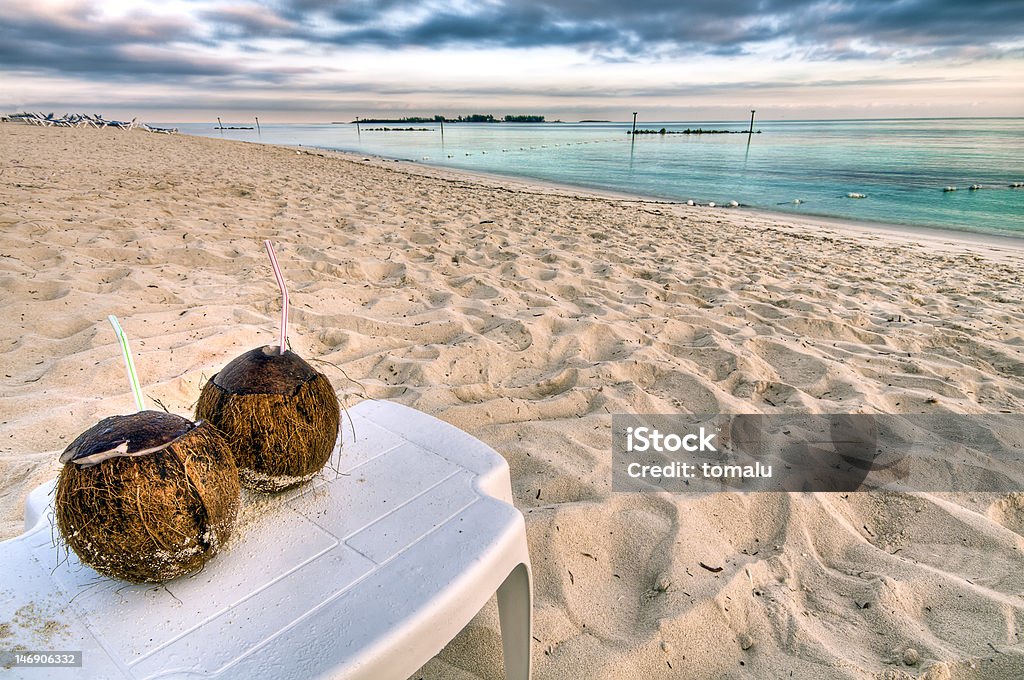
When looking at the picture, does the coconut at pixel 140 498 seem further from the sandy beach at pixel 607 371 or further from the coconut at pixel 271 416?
the sandy beach at pixel 607 371

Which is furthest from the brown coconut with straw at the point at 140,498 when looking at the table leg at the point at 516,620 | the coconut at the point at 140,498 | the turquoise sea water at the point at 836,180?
the turquoise sea water at the point at 836,180

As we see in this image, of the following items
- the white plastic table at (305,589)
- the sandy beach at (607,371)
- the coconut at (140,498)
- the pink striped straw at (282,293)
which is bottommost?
the sandy beach at (607,371)

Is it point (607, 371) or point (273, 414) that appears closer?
point (273, 414)

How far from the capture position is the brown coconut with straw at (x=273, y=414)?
3.29 ft

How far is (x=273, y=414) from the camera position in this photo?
3.33 feet

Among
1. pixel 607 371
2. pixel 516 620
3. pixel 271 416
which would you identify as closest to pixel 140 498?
pixel 271 416

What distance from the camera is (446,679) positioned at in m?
1.39

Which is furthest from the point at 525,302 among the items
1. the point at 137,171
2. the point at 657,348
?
the point at 137,171

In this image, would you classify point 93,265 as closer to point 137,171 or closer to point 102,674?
point 102,674

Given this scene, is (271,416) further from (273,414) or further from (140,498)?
(140,498)

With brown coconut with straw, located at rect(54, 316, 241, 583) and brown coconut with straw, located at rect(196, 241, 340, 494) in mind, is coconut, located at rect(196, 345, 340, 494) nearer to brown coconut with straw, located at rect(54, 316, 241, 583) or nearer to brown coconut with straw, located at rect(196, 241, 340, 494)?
brown coconut with straw, located at rect(196, 241, 340, 494)

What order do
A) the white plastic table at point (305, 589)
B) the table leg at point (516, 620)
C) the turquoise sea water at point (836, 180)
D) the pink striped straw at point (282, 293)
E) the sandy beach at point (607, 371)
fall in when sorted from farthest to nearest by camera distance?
the turquoise sea water at point (836, 180)
the sandy beach at point (607, 371)
the table leg at point (516, 620)
the pink striped straw at point (282, 293)
the white plastic table at point (305, 589)

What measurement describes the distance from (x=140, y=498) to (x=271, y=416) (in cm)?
26

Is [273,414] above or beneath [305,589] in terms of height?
above
